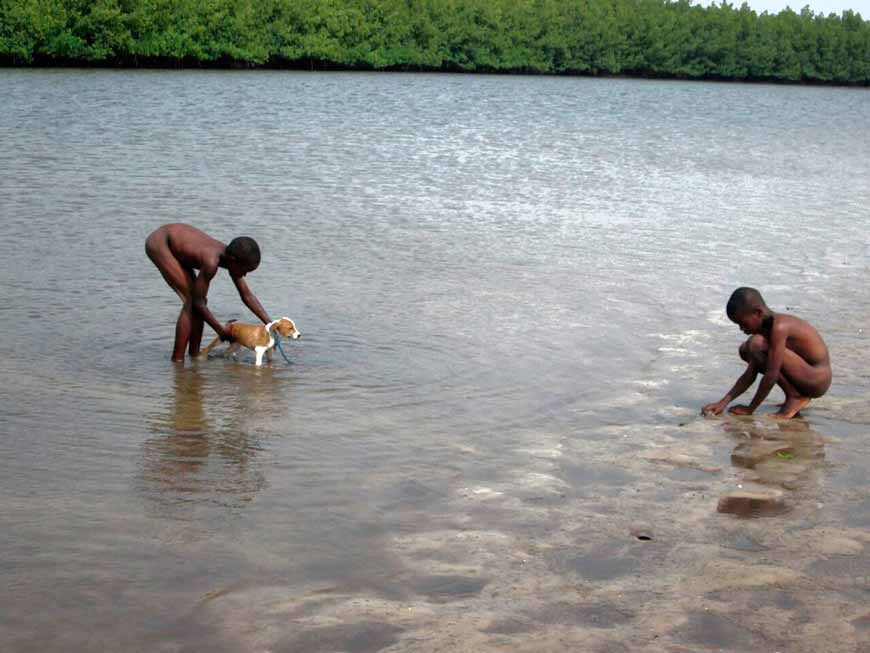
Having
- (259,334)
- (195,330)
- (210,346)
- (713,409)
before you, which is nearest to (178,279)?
(195,330)

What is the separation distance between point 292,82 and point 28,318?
45326 mm

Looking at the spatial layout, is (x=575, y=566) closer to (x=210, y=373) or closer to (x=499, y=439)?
(x=499, y=439)

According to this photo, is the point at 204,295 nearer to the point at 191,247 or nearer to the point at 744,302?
the point at 191,247

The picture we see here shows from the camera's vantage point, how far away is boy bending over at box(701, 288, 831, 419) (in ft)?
27.1

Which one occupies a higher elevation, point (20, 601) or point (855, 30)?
point (855, 30)

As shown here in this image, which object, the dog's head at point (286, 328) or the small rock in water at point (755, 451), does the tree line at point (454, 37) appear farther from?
the small rock in water at point (755, 451)

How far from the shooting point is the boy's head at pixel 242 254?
904 centimetres

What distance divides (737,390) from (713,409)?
21 cm

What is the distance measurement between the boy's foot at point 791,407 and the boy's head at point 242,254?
12.4 feet

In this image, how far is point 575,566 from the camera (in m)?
5.90

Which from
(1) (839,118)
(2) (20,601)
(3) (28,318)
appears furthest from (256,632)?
(1) (839,118)

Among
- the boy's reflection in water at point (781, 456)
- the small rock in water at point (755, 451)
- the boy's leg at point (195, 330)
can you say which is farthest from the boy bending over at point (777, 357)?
the boy's leg at point (195, 330)

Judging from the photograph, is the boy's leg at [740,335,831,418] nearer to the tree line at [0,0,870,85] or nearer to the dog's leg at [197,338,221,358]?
the dog's leg at [197,338,221,358]

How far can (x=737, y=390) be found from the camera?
27.9 feet
